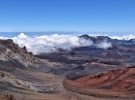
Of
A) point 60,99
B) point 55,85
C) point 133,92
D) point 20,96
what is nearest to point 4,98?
point 20,96

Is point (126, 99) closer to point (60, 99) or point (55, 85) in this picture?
point (60, 99)

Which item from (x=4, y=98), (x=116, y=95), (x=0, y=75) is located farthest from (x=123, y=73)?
(x=4, y=98)

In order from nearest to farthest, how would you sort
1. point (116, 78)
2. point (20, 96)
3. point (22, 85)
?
1. point (20, 96)
2. point (22, 85)
3. point (116, 78)

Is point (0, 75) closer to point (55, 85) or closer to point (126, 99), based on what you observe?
point (55, 85)

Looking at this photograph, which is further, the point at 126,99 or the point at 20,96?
the point at 126,99

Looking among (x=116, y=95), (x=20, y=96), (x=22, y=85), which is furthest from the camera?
(x=22, y=85)

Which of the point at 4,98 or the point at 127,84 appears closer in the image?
the point at 4,98

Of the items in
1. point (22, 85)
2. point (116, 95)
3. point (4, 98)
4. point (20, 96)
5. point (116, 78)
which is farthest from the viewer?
point (116, 78)

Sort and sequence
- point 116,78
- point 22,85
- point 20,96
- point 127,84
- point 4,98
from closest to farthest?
point 4,98
point 20,96
point 22,85
point 127,84
point 116,78
